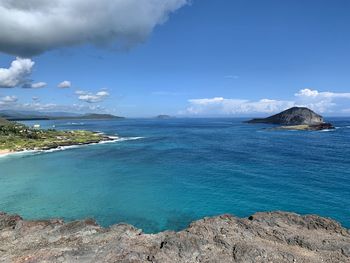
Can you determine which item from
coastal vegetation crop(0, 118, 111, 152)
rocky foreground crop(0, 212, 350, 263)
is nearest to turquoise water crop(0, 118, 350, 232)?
rocky foreground crop(0, 212, 350, 263)

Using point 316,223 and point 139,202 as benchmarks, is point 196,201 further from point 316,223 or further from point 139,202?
point 316,223

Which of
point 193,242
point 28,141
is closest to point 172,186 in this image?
point 193,242

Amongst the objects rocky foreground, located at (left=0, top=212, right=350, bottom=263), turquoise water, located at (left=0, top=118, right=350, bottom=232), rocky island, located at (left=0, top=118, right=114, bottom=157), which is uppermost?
rocky island, located at (left=0, top=118, right=114, bottom=157)

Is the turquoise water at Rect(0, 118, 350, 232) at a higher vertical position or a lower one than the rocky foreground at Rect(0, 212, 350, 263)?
lower

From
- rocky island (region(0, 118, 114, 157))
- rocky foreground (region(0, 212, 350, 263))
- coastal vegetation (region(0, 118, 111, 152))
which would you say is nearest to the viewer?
rocky foreground (region(0, 212, 350, 263))

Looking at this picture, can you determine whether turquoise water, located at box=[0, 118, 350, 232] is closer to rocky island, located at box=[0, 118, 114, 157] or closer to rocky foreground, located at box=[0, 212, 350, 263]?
rocky foreground, located at box=[0, 212, 350, 263]

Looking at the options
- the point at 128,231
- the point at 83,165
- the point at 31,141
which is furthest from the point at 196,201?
the point at 31,141

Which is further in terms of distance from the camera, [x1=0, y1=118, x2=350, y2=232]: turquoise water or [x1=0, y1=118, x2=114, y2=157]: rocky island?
[x1=0, y1=118, x2=114, y2=157]: rocky island

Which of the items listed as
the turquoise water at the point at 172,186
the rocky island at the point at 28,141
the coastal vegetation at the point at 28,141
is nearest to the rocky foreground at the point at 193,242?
the turquoise water at the point at 172,186

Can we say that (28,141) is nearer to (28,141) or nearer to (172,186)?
(28,141)
